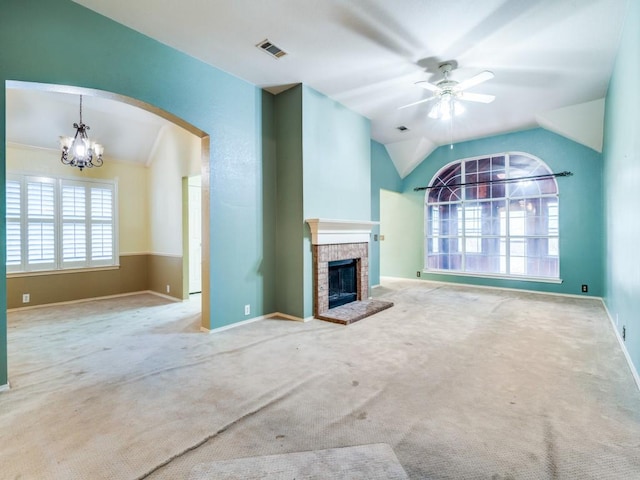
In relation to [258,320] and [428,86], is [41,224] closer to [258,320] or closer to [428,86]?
[258,320]

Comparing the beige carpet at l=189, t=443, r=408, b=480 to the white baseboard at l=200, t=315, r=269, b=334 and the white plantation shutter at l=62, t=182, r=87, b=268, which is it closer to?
the white baseboard at l=200, t=315, r=269, b=334

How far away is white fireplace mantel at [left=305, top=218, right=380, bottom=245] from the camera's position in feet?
13.8

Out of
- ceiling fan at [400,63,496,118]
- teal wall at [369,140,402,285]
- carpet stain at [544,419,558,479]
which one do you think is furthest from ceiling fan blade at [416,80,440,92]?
carpet stain at [544,419,558,479]

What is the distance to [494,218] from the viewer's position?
654 centimetres

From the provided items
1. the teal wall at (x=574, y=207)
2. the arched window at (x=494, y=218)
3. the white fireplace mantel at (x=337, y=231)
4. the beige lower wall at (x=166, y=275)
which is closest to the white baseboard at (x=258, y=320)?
the white fireplace mantel at (x=337, y=231)

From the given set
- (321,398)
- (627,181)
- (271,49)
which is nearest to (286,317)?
(321,398)

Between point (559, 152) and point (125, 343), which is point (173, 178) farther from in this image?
point (559, 152)

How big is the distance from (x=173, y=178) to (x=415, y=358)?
508cm

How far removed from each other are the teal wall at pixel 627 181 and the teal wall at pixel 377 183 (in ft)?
12.7

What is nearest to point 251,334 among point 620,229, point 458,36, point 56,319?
point 56,319

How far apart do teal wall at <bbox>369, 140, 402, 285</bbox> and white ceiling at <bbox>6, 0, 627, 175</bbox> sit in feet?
7.37

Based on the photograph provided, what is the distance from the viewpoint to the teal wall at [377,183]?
6.79 m

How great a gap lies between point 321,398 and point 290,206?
2.64 m

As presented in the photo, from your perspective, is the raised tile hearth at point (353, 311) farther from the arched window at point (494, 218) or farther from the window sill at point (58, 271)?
the window sill at point (58, 271)
